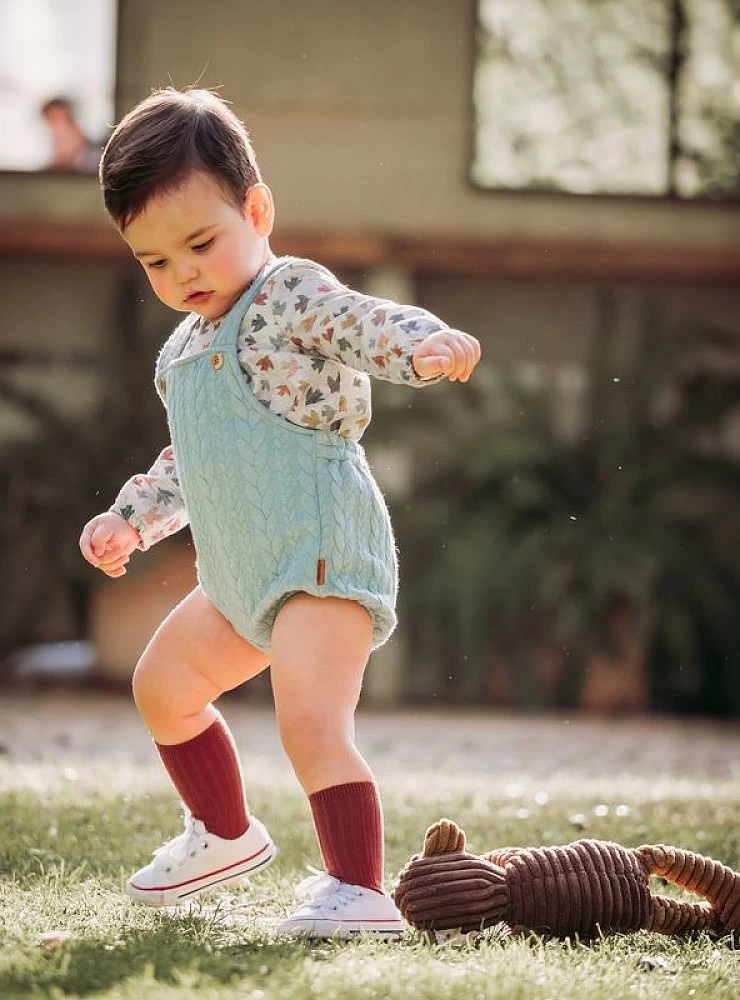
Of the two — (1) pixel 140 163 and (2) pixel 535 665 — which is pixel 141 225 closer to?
(1) pixel 140 163

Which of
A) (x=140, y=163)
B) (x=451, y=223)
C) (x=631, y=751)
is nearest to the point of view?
(x=140, y=163)

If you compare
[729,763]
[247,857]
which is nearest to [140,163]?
[247,857]

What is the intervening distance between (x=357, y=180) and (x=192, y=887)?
6.57m

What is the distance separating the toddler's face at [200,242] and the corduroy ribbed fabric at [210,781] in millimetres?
746

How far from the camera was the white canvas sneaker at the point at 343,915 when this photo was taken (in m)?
2.45

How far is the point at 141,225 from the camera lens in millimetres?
2645

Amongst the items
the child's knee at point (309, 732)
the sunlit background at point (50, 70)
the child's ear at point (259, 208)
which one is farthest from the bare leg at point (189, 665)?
the sunlit background at point (50, 70)

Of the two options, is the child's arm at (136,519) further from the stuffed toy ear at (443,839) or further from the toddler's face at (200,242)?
the stuffed toy ear at (443,839)

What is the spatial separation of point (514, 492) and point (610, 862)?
5.84 m

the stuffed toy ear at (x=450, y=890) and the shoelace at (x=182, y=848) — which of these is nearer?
the stuffed toy ear at (x=450, y=890)

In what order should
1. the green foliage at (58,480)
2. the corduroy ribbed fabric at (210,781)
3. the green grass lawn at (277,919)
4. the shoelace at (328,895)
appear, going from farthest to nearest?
the green foliage at (58,480), the corduroy ribbed fabric at (210,781), the shoelace at (328,895), the green grass lawn at (277,919)

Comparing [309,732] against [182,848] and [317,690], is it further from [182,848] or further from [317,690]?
[182,848]

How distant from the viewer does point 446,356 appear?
92.8 inches

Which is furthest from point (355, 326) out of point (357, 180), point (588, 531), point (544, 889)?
point (357, 180)
